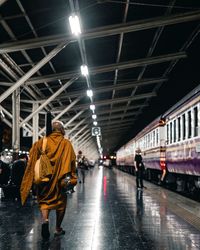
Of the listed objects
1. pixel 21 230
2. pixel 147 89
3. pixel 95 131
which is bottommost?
pixel 21 230

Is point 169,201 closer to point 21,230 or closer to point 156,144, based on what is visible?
point 21,230

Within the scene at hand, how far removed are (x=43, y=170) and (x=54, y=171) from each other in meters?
0.19

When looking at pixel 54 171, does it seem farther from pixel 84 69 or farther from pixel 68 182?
pixel 84 69

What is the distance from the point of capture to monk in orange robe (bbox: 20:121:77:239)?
747 cm

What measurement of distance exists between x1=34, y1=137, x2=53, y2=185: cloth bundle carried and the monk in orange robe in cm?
8

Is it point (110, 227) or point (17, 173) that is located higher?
point (17, 173)

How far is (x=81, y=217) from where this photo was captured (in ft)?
34.0

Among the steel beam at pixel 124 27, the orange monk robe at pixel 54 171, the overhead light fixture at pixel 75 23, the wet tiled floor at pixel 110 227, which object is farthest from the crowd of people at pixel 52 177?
the steel beam at pixel 124 27

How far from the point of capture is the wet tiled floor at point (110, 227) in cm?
695

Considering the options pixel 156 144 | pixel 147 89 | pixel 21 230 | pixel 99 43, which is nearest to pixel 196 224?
pixel 21 230

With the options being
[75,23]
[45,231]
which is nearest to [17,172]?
[75,23]

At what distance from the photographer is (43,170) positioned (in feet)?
24.2

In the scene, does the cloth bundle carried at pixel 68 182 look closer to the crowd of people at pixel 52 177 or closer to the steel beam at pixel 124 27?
the crowd of people at pixel 52 177

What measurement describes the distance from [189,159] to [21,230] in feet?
25.6
